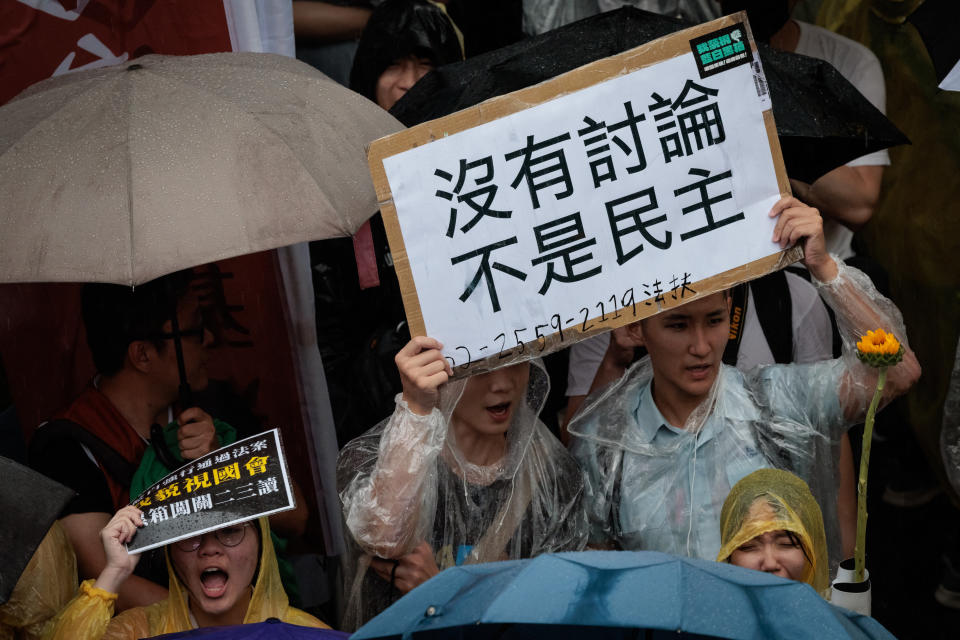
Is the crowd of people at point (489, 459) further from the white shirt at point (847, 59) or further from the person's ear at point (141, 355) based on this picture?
the white shirt at point (847, 59)

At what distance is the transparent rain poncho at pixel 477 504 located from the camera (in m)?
3.18

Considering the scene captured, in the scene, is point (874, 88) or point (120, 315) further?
point (874, 88)

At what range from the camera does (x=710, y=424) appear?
126 inches

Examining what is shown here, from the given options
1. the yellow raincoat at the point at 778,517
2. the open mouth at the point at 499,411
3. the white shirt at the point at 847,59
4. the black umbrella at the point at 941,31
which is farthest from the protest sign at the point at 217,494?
the white shirt at the point at 847,59

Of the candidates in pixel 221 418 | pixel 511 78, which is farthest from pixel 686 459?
pixel 221 418

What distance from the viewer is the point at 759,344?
379 cm

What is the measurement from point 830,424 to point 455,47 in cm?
213

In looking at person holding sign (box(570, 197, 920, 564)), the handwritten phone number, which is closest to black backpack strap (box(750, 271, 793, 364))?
person holding sign (box(570, 197, 920, 564))

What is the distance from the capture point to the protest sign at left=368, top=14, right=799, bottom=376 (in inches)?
115

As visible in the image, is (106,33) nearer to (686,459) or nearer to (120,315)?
(120,315)

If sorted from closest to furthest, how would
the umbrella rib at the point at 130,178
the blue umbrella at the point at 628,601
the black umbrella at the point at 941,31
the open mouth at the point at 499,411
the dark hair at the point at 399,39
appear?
the blue umbrella at the point at 628,601 → the umbrella rib at the point at 130,178 → the open mouth at the point at 499,411 → the black umbrella at the point at 941,31 → the dark hair at the point at 399,39

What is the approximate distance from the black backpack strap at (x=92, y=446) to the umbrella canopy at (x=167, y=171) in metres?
0.60

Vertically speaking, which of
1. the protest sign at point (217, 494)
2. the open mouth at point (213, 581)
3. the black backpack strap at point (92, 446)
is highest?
the black backpack strap at point (92, 446)

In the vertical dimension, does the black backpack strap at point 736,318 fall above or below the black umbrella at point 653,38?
below
